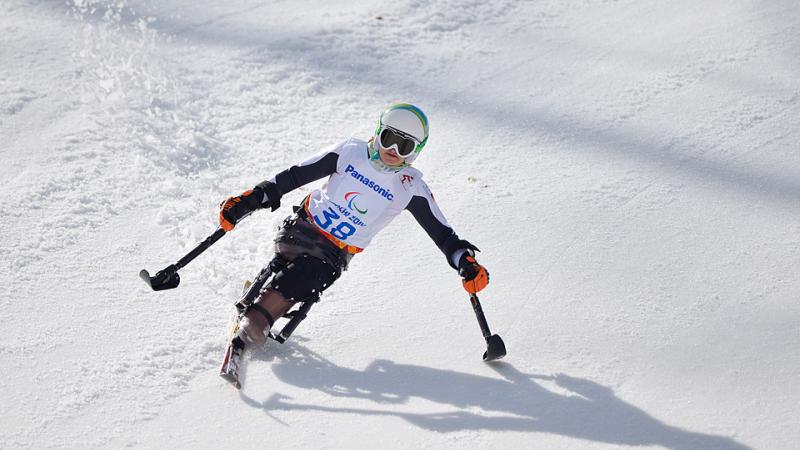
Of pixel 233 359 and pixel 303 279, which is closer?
pixel 233 359

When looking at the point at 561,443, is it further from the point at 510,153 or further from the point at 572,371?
the point at 510,153

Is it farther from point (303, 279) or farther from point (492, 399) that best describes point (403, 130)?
point (492, 399)

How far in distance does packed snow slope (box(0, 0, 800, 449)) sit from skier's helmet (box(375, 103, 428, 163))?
0.99 meters

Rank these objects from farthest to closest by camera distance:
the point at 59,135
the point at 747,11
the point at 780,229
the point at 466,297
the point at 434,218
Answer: the point at 747,11
the point at 59,135
the point at 780,229
the point at 466,297
the point at 434,218

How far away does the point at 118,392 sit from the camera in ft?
12.7

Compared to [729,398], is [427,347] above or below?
below

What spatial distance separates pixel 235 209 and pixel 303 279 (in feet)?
1.61

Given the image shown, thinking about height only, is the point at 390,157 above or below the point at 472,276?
above

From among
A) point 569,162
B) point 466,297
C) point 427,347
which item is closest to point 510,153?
point 569,162

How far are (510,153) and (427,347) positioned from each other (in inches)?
93.6

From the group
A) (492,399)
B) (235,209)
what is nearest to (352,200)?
(235,209)

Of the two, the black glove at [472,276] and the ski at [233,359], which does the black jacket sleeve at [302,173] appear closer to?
the ski at [233,359]

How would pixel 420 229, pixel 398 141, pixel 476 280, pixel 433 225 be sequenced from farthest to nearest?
pixel 420 229
pixel 433 225
pixel 398 141
pixel 476 280

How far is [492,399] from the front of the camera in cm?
397
